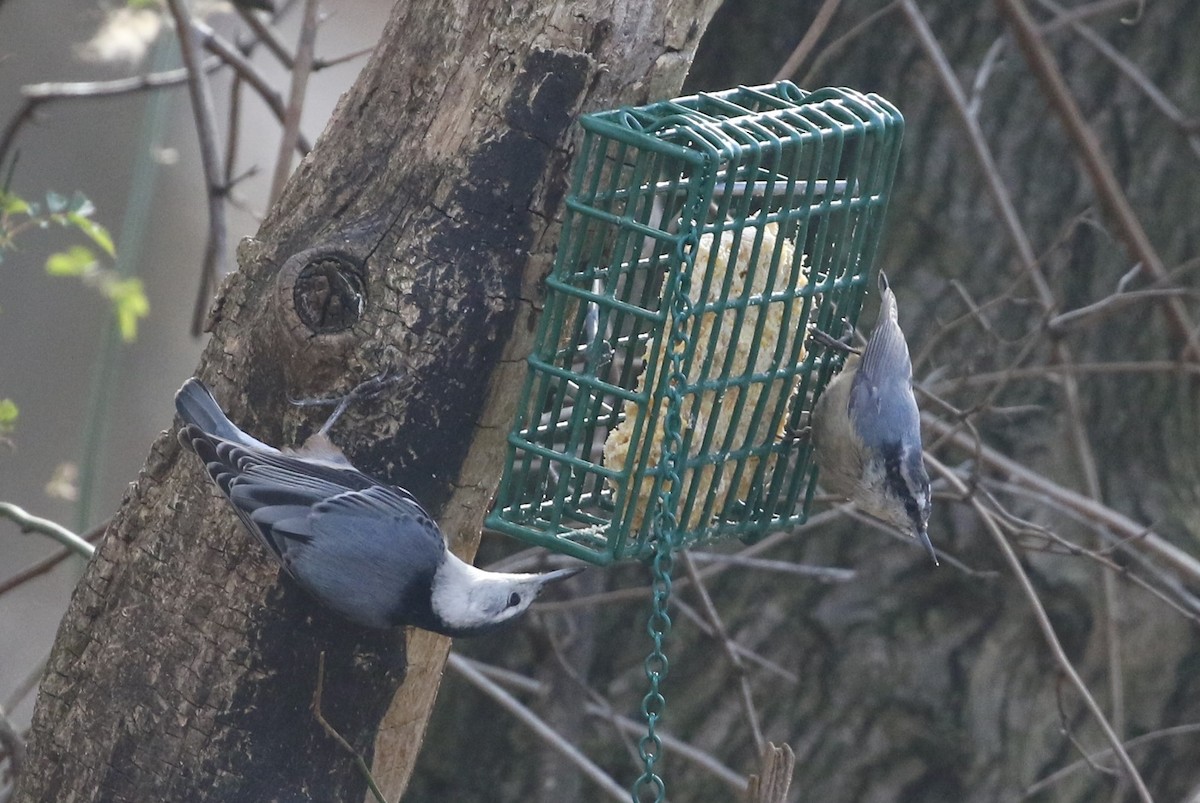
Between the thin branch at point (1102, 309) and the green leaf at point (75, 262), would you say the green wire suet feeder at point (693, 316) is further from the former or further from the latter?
the green leaf at point (75, 262)

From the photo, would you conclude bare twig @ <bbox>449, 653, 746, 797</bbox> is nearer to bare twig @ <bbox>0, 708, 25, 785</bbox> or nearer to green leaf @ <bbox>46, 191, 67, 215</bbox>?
bare twig @ <bbox>0, 708, 25, 785</bbox>

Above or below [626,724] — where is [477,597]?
above

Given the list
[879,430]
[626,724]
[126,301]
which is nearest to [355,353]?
[879,430]

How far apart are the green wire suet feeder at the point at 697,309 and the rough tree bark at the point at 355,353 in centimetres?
12

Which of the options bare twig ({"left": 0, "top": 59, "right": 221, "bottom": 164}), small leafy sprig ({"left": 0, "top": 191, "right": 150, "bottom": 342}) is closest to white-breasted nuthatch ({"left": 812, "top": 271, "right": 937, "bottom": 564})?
small leafy sprig ({"left": 0, "top": 191, "right": 150, "bottom": 342})

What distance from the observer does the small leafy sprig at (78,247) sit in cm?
299

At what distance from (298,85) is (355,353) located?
1.07 meters

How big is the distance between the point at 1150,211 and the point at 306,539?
3075 millimetres

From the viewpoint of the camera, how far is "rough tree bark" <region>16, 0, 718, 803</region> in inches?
101

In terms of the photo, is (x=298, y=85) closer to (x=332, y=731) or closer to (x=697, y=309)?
(x=697, y=309)

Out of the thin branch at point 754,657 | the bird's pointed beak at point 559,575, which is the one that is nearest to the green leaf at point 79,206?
the bird's pointed beak at point 559,575

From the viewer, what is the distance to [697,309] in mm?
2500

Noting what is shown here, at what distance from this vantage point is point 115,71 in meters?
6.37

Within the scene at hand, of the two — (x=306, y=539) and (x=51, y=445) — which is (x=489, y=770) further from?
(x=51, y=445)
